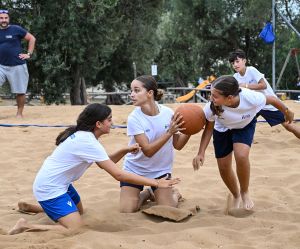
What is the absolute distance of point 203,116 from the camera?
13.4ft

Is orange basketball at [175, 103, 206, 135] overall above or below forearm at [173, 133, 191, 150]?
above

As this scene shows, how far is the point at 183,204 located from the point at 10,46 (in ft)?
18.9

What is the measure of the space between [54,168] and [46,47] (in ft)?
39.0

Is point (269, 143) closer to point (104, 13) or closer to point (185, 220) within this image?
point (185, 220)

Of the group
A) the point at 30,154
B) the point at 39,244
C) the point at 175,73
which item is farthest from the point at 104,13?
the point at 175,73

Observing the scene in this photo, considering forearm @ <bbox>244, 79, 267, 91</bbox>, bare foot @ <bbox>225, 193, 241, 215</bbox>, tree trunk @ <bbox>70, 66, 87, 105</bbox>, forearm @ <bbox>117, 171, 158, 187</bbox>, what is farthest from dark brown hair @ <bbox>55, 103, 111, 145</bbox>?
tree trunk @ <bbox>70, 66, 87, 105</bbox>

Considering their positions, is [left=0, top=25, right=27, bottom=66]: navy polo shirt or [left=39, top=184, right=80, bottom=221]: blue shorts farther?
[left=0, top=25, right=27, bottom=66]: navy polo shirt

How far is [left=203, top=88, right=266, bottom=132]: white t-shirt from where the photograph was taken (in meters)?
4.00

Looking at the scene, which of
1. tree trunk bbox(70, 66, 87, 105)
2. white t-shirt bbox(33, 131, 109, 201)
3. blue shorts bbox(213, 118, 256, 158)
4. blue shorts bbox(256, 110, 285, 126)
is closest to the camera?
white t-shirt bbox(33, 131, 109, 201)

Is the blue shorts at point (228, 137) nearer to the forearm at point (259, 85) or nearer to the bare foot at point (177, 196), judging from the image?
the bare foot at point (177, 196)

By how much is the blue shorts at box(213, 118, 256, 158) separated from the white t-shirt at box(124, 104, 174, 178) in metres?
0.43

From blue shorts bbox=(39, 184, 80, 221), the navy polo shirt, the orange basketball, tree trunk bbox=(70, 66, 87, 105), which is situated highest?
the navy polo shirt

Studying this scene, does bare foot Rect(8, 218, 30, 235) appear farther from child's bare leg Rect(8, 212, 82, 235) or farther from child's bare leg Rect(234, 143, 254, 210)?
child's bare leg Rect(234, 143, 254, 210)

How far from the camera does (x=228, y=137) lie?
423 cm
